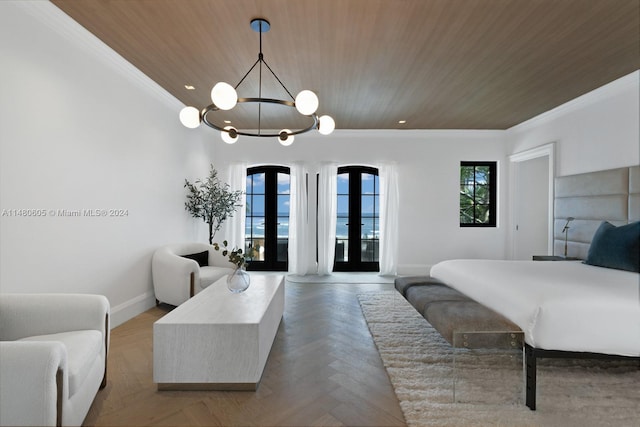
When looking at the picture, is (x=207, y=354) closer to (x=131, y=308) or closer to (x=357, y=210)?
(x=131, y=308)

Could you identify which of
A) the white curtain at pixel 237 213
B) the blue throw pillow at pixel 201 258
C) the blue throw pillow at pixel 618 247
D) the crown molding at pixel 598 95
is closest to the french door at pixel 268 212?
the white curtain at pixel 237 213

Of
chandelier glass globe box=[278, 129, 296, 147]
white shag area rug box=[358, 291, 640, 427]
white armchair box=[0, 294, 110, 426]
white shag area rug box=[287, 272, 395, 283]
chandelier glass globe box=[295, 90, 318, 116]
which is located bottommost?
white shag area rug box=[287, 272, 395, 283]

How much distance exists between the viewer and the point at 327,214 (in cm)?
526

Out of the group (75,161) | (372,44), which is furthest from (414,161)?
(75,161)

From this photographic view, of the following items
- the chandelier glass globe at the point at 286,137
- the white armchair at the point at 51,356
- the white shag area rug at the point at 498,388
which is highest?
the chandelier glass globe at the point at 286,137

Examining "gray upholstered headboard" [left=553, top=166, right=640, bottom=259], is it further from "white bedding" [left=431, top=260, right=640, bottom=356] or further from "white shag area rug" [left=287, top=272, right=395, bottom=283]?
"white shag area rug" [left=287, top=272, right=395, bottom=283]

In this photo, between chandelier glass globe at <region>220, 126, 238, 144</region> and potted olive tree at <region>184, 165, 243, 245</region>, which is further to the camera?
potted olive tree at <region>184, 165, 243, 245</region>

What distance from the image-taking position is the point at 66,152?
240cm

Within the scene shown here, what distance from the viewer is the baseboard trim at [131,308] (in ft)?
9.62

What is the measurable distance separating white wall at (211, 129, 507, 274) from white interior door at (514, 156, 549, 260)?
2.08 metres

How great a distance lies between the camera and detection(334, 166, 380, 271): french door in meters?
5.46

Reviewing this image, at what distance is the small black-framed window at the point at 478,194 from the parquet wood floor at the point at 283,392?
7.33ft

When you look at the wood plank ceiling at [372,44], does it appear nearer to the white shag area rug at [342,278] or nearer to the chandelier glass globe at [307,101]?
the chandelier glass globe at [307,101]

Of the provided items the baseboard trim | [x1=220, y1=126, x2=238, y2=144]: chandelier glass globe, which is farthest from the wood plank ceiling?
the baseboard trim
